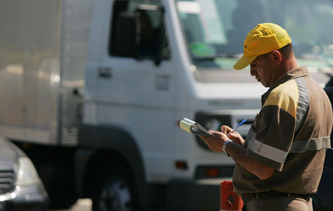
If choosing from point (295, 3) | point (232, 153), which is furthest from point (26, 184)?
point (232, 153)

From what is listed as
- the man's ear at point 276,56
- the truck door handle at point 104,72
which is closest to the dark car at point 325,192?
the man's ear at point 276,56

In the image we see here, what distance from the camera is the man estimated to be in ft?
10.9

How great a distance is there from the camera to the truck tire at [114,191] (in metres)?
7.69

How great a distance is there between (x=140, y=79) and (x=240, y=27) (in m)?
1.10

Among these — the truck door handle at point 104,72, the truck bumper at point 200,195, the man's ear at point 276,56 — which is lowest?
the truck bumper at point 200,195

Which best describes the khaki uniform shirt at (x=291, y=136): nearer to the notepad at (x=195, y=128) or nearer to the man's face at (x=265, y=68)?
the man's face at (x=265, y=68)

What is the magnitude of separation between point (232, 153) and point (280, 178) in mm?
246

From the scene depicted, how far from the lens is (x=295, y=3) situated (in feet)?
25.2

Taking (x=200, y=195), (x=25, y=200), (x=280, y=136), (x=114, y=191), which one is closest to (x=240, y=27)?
(x=200, y=195)

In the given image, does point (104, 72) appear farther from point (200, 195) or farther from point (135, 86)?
point (200, 195)

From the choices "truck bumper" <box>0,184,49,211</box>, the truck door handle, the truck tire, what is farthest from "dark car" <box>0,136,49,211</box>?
the truck door handle

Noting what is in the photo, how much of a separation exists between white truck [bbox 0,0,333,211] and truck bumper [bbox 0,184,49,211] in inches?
37.1

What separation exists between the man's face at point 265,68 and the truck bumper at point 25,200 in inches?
153

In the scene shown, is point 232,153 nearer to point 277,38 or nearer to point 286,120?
point 286,120
